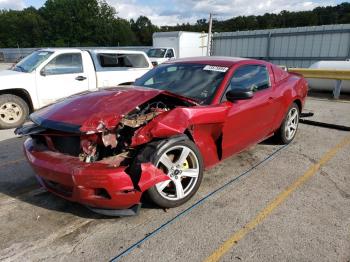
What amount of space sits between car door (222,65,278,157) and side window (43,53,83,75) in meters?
4.55

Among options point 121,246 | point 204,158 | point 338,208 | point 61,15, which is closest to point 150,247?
point 121,246

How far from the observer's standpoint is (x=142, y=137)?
3.02m

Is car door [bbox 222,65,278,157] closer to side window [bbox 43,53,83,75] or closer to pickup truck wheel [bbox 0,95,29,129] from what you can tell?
side window [bbox 43,53,83,75]

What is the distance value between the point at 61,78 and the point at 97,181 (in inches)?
202

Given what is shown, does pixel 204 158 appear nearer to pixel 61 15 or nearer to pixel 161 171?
pixel 161 171

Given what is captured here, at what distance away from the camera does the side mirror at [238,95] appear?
3.61 metres

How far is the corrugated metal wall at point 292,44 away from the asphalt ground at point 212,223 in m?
16.0

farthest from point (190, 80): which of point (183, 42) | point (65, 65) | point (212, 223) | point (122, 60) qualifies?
point (183, 42)

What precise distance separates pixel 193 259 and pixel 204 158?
1.26 metres

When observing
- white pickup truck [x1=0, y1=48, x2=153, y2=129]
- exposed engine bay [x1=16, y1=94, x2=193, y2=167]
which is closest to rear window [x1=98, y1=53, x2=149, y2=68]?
white pickup truck [x1=0, y1=48, x2=153, y2=129]

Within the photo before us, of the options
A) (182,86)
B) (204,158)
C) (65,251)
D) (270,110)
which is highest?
(182,86)

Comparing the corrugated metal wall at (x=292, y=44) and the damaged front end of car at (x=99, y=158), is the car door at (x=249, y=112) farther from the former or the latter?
the corrugated metal wall at (x=292, y=44)

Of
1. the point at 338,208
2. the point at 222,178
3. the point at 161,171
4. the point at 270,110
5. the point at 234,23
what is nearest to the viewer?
the point at 161,171

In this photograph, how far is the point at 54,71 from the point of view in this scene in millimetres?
7152
